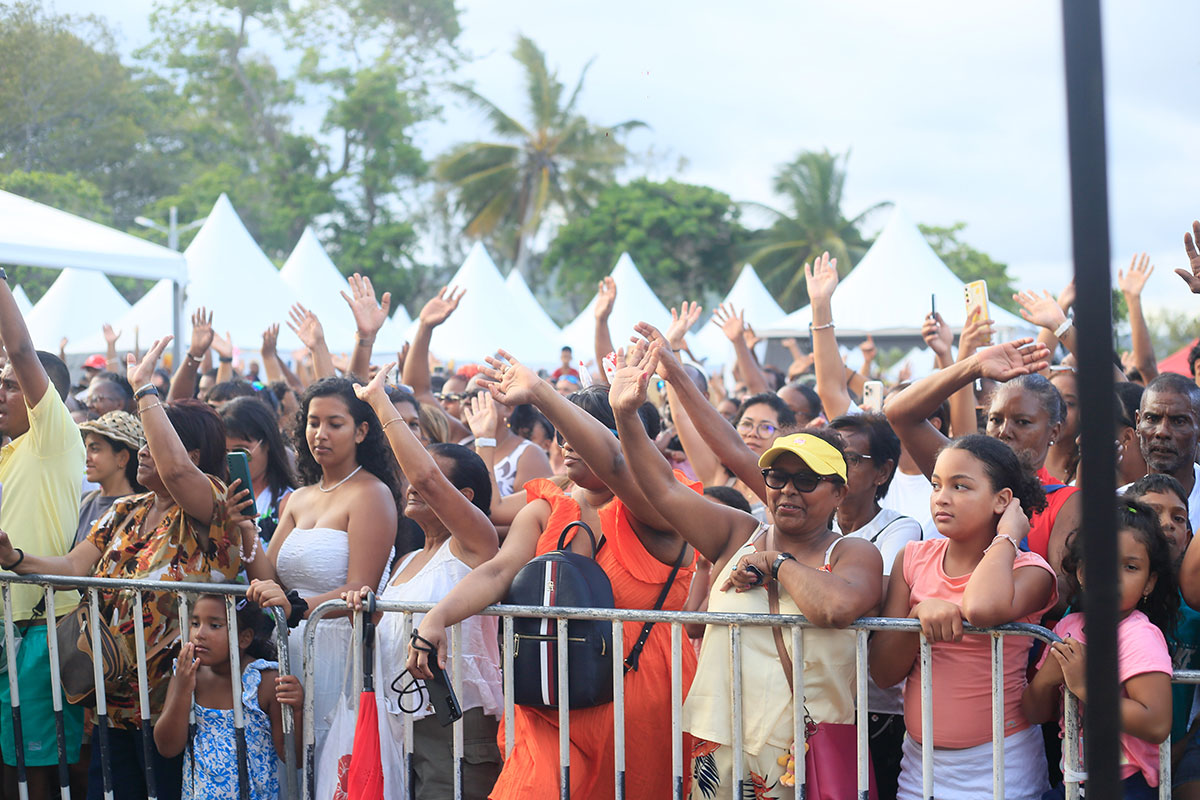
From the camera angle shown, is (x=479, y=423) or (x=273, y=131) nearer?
(x=479, y=423)

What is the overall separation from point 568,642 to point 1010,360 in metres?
1.65

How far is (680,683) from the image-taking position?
318 centimetres

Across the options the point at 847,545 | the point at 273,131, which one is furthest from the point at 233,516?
the point at 273,131

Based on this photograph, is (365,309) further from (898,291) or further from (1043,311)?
(898,291)

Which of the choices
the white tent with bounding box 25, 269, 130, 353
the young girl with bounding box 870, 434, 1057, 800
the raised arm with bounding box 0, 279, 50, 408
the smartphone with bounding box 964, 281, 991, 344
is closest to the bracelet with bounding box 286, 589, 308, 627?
the raised arm with bounding box 0, 279, 50, 408

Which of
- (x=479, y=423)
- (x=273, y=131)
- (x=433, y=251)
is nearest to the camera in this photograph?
(x=479, y=423)

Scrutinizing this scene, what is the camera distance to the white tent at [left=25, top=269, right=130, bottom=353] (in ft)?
60.3

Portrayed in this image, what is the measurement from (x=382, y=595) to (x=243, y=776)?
778mm

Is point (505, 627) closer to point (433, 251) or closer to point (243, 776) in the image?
point (243, 776)

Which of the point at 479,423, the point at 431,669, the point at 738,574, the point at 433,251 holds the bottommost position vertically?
the point at 431,669

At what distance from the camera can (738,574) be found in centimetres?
314

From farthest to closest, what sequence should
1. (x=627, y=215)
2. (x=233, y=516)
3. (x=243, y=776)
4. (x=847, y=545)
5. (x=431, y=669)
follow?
1. (x=627, y=215)
2. (x=233, y=516)
3. (x=243, y=776)
4. (x=431, y=669)
5. (x=847, y=545)

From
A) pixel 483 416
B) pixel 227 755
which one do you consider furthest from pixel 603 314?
pixel 227 755

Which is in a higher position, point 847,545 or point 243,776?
point 847,545
